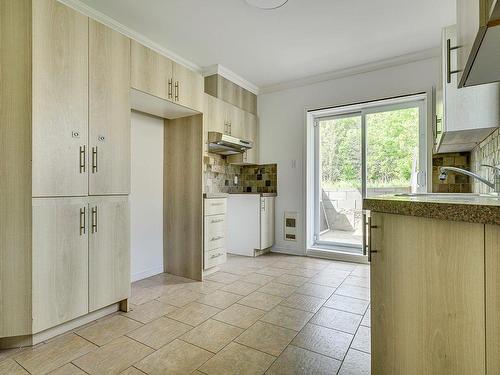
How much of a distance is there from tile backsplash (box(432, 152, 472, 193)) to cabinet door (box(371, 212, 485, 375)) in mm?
2529

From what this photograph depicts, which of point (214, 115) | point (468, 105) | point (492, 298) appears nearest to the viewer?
point (492, 298)

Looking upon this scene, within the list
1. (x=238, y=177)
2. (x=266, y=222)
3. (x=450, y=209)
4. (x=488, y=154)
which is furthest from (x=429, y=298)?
(x=238, y=177)

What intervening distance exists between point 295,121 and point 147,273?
2.83m

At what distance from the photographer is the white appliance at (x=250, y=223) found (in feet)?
12.6

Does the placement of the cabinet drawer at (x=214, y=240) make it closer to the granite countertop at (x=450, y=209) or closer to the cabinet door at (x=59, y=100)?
the cabinet door at (x=59, y=100)

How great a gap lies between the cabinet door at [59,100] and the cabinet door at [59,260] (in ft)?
0.38

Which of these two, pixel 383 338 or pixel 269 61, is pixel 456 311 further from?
pixel 269 61

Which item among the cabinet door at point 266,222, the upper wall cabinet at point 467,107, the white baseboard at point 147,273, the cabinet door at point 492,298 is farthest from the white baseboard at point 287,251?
the cabinet door at point 492,298

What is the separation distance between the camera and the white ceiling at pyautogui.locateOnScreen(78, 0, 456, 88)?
2330 mm

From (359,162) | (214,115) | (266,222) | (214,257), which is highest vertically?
(214,115)

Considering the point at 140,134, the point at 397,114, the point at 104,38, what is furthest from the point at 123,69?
the point at 397,114

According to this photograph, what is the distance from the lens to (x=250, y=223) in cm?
389

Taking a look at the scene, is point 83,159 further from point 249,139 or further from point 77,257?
point 249,139

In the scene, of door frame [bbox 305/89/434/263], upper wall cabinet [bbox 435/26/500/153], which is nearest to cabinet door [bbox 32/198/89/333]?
upper wall cabinet [bbox 435/26/500/153]
